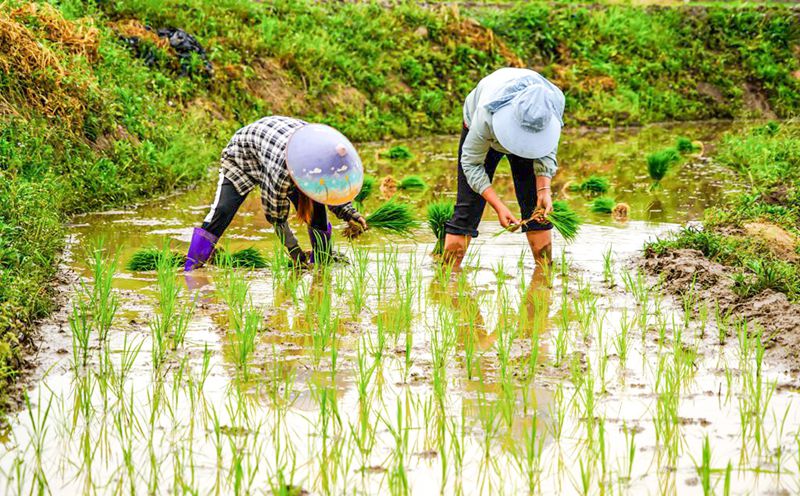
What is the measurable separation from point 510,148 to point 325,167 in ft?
2.73

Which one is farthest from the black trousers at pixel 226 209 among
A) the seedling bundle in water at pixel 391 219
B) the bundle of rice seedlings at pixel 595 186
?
the bundle of rice seedlings at pixel 595 186

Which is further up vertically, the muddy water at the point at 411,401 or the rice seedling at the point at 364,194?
the rice seedling at the point at 364,194

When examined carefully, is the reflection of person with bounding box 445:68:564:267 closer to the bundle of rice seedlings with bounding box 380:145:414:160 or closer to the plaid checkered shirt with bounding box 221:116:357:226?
the plaid checkered shirt with bounding box 221:116:357:226

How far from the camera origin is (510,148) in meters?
4.35

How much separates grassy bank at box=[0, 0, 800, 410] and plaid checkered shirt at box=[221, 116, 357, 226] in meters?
1.03

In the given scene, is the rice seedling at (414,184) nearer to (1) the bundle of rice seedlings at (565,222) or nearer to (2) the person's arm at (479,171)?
(1) the bundle of rice seedlings at (565,222)

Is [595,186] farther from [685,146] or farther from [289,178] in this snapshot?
[289,178]

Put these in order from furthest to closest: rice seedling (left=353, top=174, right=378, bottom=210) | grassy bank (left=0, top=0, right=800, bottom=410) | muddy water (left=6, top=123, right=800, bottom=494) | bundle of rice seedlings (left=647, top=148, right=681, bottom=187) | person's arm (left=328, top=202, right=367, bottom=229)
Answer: bundle of rice seedlings (left=647, top=148, right=681, bottom=187), rice seedling (left=353, top=174, right=378, bottom=210), grassy bank (left=0, top=0, right=800, bottom=410), person's arm (left=328, top=202, right=367, bottom=229), muddy water (left=6, top=123, right=800, bottom=494)

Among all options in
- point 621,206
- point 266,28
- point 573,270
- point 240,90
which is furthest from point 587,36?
point 573,270

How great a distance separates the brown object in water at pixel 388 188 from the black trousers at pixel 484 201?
8.51ft

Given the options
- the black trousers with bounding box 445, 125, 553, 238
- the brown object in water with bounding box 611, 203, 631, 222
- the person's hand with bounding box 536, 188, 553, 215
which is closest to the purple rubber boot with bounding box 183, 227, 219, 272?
the black trousers with bounding box 445, 125, 553, 238

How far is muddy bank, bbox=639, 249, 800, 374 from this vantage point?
372 centimetres

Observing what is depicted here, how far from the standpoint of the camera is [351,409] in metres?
3.20

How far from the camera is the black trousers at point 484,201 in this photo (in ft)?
16.2
